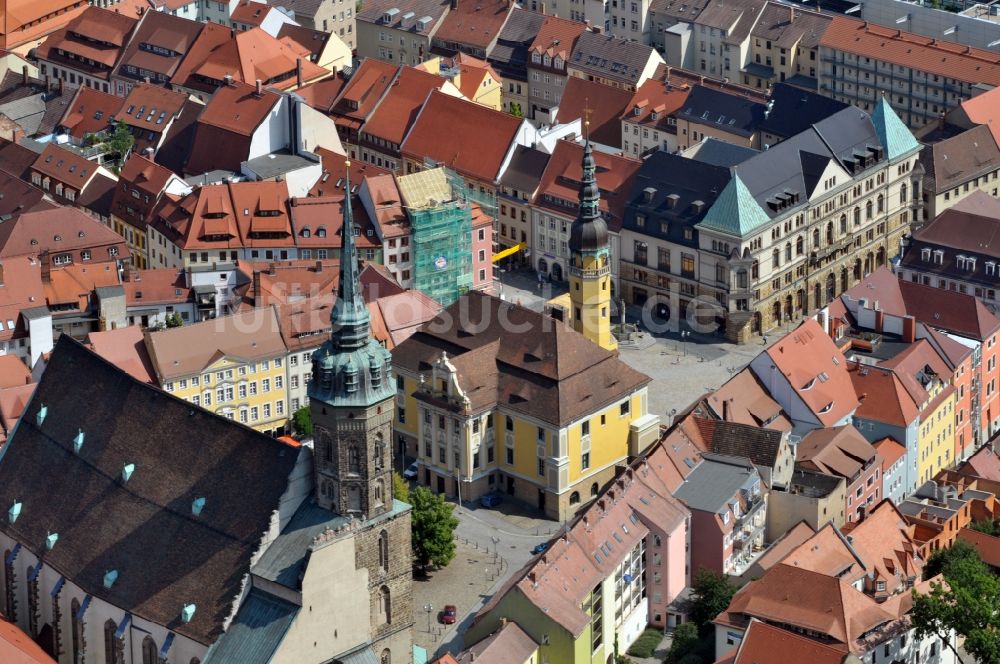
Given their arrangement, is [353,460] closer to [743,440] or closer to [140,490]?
[140,490]

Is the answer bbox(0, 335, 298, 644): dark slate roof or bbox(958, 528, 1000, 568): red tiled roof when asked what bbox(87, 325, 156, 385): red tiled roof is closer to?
bbox(0, 335, 298, 644): dark slate roof

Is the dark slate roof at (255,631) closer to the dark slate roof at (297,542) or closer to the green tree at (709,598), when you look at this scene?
the dark slate roof at (297,542)

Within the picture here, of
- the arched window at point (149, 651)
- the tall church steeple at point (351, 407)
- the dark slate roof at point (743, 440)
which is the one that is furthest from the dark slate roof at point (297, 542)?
the dark slate roof at point (743, 440)

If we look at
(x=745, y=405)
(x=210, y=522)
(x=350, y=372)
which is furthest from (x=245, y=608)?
(x=745, y=405)

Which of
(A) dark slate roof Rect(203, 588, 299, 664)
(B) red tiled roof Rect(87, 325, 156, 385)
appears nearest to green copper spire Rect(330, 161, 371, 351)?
(A) dark slate roof Rect(203, 588, 299, 664)

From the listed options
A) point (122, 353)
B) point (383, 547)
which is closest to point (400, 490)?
point (383, 547)
